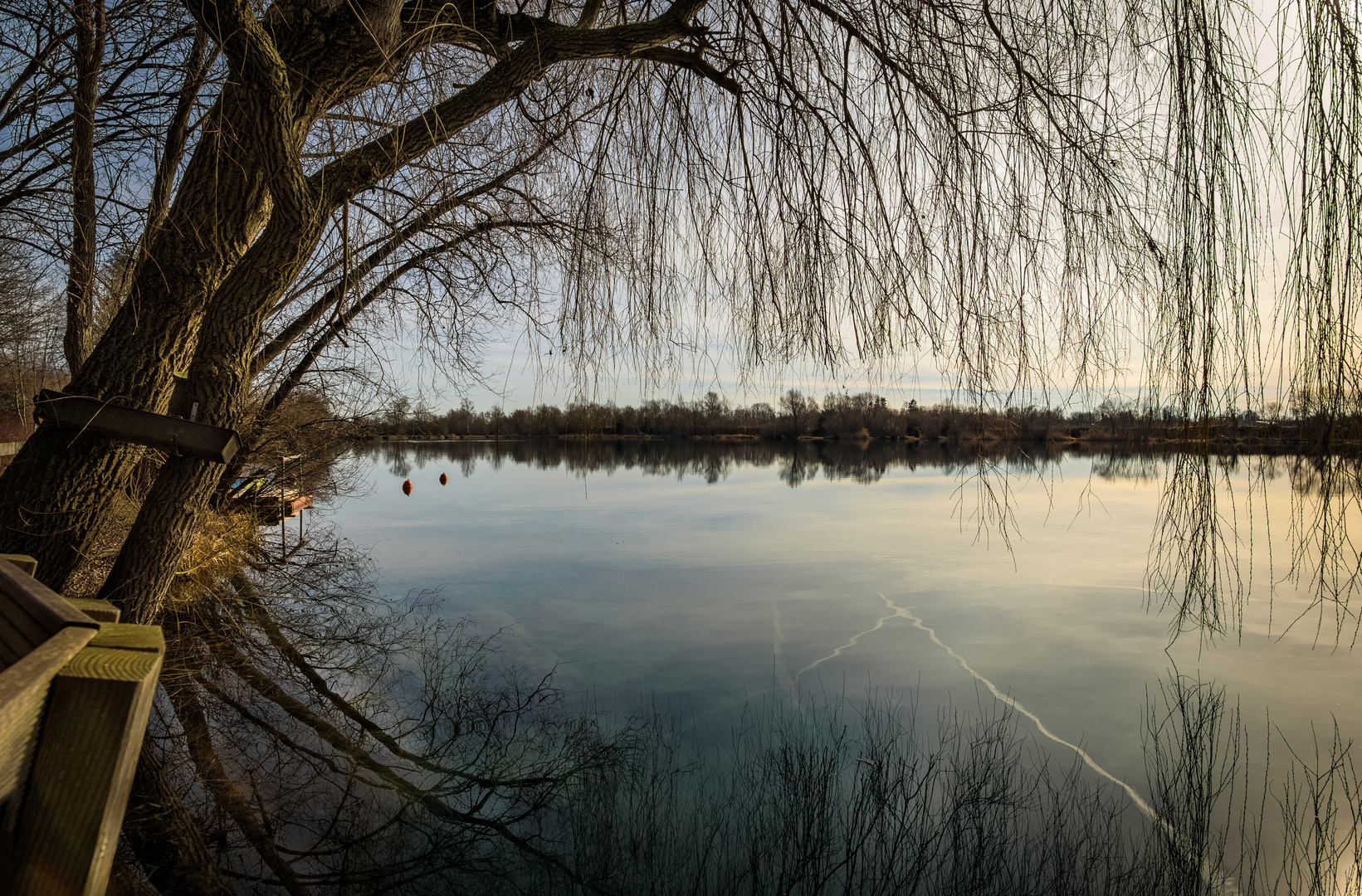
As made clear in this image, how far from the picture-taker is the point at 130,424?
2549 millimetres

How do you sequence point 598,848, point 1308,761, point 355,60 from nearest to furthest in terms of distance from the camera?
point 355,60 < point 598,848 < point 1308,761

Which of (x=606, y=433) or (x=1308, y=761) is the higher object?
(x=606, y=433)

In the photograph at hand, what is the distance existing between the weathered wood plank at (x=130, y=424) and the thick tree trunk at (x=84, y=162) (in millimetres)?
468

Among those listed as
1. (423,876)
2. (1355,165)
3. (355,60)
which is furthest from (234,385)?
(1355,165)

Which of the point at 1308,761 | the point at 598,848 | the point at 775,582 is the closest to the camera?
the point at 598,848

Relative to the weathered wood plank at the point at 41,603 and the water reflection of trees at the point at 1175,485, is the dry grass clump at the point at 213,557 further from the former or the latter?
the weathered wood plank at the point at 41,603

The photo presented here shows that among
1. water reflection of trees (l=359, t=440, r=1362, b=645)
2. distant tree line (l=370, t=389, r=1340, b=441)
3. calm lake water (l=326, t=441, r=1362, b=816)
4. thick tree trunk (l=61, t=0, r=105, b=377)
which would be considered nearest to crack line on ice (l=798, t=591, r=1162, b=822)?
calm lake water (l=326, t=441, r=1362, b=816)

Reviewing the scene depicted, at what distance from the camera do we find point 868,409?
2.26 metres

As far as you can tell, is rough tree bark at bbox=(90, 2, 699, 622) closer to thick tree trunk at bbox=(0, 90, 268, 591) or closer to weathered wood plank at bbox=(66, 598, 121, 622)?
thick tree trunk at bbox=(0, 90, 268, 591)

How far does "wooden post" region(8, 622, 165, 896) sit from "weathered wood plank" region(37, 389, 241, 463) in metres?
2.17

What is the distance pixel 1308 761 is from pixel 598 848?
3.78 metres

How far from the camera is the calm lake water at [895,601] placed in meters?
4.62

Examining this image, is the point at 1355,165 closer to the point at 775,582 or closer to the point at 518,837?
the point at 518,837

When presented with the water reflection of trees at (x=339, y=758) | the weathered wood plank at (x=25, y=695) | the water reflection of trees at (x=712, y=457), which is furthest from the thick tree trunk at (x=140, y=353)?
the water reflection of trees at (x=712, y=457)
